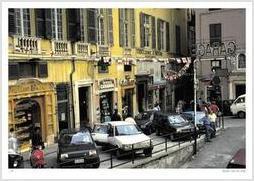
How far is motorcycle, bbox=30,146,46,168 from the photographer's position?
700cm

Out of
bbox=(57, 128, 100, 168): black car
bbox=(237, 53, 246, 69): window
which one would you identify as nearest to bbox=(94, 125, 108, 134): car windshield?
bbox=(57, 128, 100, 168): black car

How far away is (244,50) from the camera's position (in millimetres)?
6969

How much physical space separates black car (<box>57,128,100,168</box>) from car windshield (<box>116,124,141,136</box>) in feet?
1.36

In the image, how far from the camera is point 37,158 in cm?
702

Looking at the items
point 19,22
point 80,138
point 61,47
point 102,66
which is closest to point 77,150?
point 80,138

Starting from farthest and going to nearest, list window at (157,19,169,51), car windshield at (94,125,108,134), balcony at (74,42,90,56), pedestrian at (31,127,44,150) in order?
window at (157,19,169,51) → car windshield at (94,125,108,134) → balcony at (74,42,90,56) → pedestrian at (31,127,44,150)

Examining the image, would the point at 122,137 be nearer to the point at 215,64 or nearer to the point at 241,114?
the point at 215,64

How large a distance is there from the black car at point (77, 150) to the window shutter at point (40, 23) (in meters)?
1.30

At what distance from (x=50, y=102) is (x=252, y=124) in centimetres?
253

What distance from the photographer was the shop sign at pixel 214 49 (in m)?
7.45

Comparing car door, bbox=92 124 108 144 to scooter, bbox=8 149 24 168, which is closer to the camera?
scooter, bbox=8 149 24 168

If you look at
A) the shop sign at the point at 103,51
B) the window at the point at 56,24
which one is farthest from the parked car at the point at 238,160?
the window at the point at 56,24

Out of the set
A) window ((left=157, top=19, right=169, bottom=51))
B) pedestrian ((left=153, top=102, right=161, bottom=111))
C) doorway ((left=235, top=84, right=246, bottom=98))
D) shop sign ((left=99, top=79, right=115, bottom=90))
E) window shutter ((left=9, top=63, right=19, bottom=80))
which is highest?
window ((left=157, top=19, right=169, bottom=51))

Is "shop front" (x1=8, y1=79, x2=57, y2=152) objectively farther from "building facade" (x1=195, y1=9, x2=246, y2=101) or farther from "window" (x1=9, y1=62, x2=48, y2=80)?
"building facade" (x1=195, y1=9, x2=246, y2=101)
